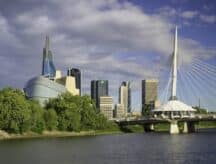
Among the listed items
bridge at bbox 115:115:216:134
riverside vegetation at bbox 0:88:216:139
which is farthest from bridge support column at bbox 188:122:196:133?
riverside vegetation at bbox 0:88:216:139

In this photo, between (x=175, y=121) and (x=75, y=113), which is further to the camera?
(x=175, y=121)

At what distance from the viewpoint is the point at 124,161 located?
54.2 meters

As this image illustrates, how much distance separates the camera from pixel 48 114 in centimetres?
12825

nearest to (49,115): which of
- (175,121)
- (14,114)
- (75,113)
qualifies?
(75,113)

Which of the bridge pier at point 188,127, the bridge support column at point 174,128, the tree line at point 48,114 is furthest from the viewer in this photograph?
the bridge pier at point 188,127

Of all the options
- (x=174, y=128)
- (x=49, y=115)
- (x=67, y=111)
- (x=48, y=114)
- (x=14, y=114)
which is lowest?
(x=174, y=128)

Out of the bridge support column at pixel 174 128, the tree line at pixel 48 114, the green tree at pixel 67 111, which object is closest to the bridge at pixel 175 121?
the bridge support column at pixel 174 128

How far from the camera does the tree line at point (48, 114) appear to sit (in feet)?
369

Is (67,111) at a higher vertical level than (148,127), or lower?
higher

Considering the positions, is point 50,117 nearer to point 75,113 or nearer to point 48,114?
point 48,114

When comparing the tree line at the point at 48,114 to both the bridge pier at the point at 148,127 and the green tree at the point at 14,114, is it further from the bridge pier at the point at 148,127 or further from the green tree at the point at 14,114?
the bridge pier at the point at 148,127

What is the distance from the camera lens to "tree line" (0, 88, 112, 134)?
112 metres

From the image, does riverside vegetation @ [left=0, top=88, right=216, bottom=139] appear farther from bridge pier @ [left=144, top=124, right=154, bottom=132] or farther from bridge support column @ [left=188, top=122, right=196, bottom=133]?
bridge support column @ [left=188, top=122, right=196, bottom=133]

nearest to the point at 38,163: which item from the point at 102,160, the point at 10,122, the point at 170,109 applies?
the point at 102,160
